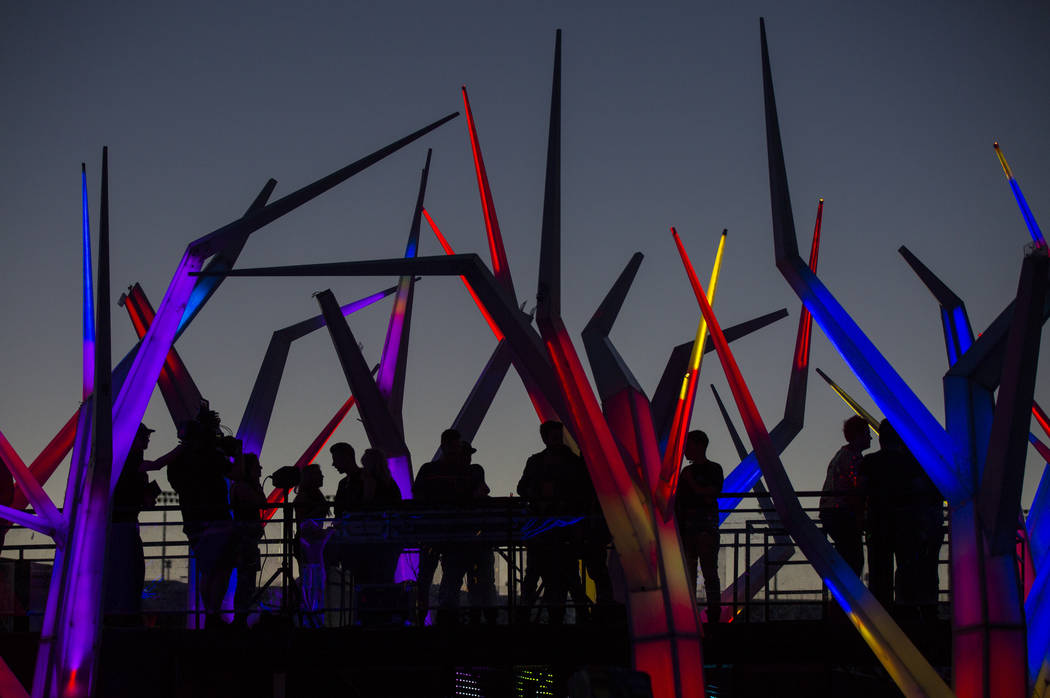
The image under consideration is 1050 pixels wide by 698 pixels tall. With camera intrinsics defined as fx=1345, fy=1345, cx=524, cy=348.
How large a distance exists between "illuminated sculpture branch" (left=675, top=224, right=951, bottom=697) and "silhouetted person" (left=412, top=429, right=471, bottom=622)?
291 centimetres

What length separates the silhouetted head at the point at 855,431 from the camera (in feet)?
46.2

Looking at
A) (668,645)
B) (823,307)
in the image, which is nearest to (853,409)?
(823,307)

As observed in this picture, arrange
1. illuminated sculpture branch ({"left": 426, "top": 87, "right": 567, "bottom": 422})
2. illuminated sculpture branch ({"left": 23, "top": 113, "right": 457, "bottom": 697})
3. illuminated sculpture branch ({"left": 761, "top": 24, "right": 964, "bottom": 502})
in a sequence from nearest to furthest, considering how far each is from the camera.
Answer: illuminated sculpture branch ({"left": 761, "top": 24, "right": 964, "bottom": 502})
illuminated sculpture branch ({"left": 23, "top": 113, "right": 457, "bottom": 697})
illuminated sculpture branch ({"left": 426, "top": 87, "right": 567, "bottom": 422})

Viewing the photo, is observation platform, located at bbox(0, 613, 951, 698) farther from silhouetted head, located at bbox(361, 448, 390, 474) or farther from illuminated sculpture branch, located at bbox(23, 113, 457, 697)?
silhouetted head, located at bbox(361, 448, 390, 474)

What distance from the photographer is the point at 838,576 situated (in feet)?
40.4

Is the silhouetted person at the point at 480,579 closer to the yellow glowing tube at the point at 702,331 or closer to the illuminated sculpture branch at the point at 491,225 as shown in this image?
the yellow glowing tube at the point at 702,331

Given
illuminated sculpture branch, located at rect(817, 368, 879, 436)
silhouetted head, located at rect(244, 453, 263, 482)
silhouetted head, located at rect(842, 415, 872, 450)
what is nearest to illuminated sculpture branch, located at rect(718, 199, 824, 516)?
illuminated sculpture branch, located at rect(817, 368, 879, 436)

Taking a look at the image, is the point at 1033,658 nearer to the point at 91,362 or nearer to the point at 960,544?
the point at 960,544

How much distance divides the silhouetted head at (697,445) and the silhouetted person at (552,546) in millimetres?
1266

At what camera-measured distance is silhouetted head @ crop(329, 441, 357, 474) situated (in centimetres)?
1418

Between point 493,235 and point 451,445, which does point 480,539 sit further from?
point 493,235

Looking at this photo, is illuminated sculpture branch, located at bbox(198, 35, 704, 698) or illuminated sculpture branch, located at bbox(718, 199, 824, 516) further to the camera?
illuminated sculpture branch, located at bbox(718, 199, 824, 516)

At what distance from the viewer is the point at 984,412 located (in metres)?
12.2

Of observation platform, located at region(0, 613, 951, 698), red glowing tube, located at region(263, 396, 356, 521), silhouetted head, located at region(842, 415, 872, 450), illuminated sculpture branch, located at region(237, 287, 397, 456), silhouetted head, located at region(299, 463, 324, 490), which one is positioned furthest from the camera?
red glowing tube, located at region(263, 396, 356, 521)
